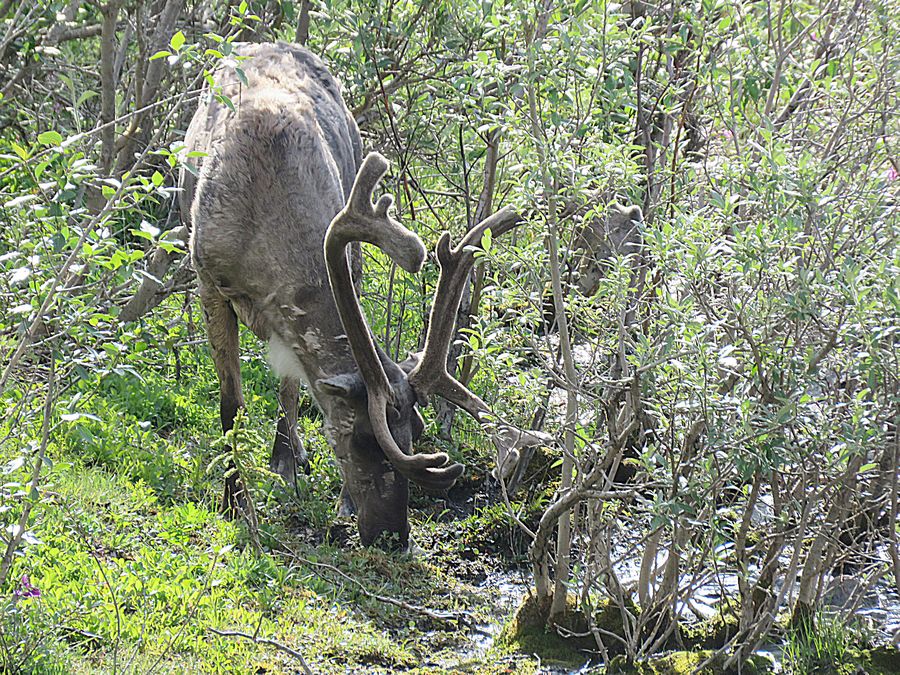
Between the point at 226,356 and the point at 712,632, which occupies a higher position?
the point at 226,356

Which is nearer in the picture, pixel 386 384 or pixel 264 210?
pixel 386 384

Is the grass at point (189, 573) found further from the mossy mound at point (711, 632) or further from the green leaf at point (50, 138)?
the green leaf at point (50, 138)

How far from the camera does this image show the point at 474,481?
695 cm

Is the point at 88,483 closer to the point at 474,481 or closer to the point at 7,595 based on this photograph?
the point at 7,595

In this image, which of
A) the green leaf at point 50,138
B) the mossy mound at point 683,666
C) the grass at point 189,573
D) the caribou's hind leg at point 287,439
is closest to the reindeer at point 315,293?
the grass at point 189,573

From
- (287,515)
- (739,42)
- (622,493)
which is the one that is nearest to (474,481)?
(287,515)

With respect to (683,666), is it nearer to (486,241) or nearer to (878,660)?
(878,660)

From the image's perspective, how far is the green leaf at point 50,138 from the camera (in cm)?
333

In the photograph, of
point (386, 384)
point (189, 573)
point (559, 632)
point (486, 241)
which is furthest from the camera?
point (386, 384)

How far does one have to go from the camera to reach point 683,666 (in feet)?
14.5

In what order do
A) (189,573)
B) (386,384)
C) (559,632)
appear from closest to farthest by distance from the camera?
(559,632)
(189,573)
(386,384)

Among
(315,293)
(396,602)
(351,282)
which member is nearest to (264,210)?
(315,293)

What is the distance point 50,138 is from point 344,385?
7.95 ft

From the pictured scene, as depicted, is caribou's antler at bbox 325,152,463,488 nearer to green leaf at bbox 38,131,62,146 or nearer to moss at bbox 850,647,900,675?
green leaf at bbox 38,131,62,146
